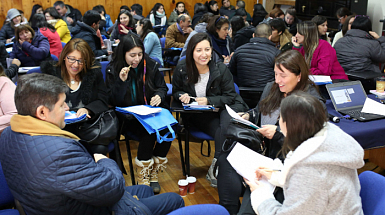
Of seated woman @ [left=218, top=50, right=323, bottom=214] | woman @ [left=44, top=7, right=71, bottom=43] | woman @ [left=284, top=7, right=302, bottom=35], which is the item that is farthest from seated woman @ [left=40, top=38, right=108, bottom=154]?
woman @ [left=284, top=7, right=302, bottom=35]

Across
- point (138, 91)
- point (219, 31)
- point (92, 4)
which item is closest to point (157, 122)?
point (138, 91)

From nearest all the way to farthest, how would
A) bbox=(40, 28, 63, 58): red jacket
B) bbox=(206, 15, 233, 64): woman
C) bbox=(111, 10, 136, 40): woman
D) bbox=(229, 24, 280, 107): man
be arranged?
bbox=(229, 24, 280, 107): man, bbox=(206, 15, 233, 64): woman, bbox=(40, 28, 63, 58): red jacket, bbox=(111, 10, 136, 40): woman

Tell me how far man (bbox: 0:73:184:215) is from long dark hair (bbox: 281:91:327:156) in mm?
813

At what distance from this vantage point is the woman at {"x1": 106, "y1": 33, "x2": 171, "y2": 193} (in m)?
2.94

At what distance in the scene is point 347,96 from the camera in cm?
282

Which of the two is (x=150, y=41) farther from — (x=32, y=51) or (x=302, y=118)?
(x=302, y=118)

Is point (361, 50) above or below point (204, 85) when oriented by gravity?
above

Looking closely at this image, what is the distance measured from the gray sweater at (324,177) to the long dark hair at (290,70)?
1.07m

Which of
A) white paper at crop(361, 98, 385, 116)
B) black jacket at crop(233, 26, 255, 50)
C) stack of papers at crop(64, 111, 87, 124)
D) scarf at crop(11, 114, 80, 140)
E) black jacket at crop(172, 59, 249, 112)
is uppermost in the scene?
black jacket at crop(233, 26, 255, 50)

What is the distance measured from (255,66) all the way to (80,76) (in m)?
1.84

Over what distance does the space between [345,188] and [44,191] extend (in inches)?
47.6

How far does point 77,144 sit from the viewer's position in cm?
151

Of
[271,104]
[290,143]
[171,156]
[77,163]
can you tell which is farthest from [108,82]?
[290,143]

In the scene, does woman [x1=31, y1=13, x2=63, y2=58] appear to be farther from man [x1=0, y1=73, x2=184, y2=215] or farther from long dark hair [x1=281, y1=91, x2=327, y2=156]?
long dark hair [x1=281, y1=91, x2=327, y2=156]
